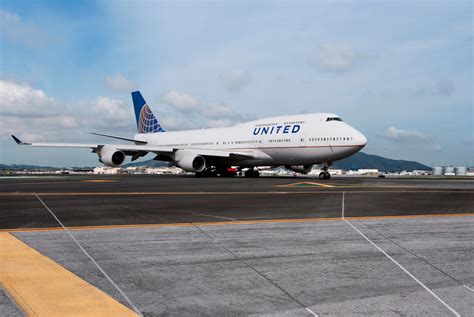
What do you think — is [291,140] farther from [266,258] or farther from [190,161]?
[266,258]

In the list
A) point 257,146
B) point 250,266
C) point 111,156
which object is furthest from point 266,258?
point 111,156

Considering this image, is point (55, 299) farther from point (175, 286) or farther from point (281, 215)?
point (281, 215)

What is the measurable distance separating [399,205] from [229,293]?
1004 cm

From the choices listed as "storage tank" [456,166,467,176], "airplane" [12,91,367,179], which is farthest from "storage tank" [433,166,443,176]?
"airplane" [12,91,367,179]

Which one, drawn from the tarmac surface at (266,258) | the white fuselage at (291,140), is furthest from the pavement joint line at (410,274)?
the white fuselage at (291,140)

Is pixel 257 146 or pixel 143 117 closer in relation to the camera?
pixel 257 146

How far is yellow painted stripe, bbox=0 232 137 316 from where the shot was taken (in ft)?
13.3

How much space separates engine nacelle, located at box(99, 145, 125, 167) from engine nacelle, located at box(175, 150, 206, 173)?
5116 millimetres

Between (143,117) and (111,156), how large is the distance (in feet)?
55.2

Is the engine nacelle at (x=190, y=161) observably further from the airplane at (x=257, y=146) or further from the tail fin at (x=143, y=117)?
the tail fin at (x=143, y=117)

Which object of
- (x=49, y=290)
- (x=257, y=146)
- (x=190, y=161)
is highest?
(x=257, y=146)

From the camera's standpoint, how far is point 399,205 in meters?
13.4

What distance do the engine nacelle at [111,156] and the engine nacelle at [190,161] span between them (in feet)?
16.8

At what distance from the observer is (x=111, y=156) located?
38.8 m
